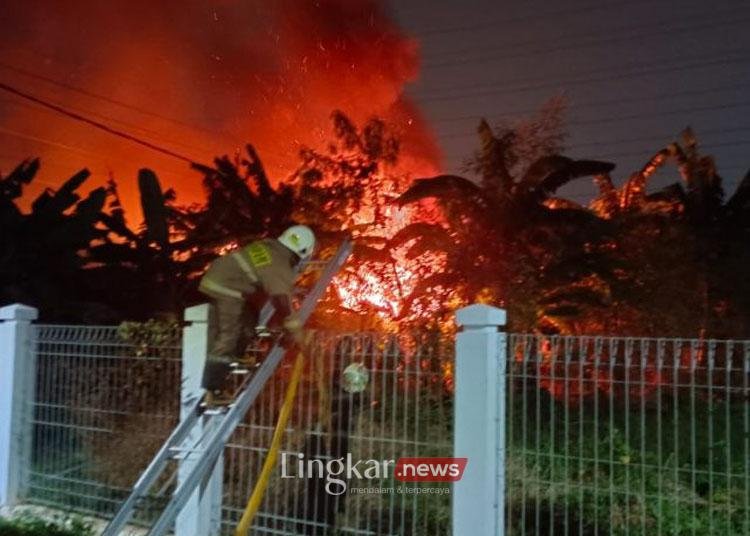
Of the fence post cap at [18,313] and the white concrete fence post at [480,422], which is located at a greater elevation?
the fence post cap at [18,313]

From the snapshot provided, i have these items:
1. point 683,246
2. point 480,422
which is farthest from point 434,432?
point 683,246

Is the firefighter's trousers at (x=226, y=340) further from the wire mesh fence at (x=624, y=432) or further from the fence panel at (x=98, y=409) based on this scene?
the wire mesh fence at (x=624, y=432)

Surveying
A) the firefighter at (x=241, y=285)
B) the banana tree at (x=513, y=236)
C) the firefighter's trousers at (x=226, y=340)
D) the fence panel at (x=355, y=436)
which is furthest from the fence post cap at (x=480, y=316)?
the banana tree at (x=513, y=236)

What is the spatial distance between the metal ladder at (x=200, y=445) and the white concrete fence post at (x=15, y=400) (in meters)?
2.69

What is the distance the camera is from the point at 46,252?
45.2 feet

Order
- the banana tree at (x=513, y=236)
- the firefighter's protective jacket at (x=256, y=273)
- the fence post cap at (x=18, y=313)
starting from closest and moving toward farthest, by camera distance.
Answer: the firefighter's protective jacket at (x=256, y=273) < the fence post cap at (x=18, y=313) < the banana tree at (x=513, y=236)

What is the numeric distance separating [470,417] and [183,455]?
1.97 meters

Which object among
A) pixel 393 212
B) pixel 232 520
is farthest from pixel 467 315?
pixel 393 212

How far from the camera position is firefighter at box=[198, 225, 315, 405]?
5.20 m

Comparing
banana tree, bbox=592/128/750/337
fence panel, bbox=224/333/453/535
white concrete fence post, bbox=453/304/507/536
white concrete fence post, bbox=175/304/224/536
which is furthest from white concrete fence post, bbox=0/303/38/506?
banana tree, bbox=592/128/750/337

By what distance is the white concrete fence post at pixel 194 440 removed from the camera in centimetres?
602

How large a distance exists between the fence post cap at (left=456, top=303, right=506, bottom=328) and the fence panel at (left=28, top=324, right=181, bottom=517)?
2.70 metres

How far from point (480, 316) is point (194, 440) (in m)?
2.52

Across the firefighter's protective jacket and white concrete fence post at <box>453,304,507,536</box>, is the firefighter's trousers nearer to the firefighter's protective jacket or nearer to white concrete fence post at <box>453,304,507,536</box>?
the firefighter's protective jacket
